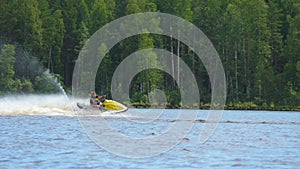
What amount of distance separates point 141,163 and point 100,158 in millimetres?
1458

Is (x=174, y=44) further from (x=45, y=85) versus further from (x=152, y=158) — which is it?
(x=152, y=158)

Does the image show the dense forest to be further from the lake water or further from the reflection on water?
the reflection on water

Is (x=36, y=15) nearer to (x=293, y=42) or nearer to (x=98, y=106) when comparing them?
(x=293, y=42)

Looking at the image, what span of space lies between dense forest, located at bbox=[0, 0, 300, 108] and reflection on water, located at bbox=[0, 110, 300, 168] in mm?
37194

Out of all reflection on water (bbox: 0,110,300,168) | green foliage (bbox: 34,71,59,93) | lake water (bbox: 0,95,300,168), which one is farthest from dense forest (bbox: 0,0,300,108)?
reflection on water (bbox: 0,110,300,168)

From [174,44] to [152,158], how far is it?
59.6 metres

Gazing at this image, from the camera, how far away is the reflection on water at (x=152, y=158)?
18.2 metres

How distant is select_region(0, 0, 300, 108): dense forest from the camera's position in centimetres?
6794

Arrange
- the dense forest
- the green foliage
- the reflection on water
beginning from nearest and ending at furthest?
1. the reflection on water
2. the green foliage
3. the dense forest

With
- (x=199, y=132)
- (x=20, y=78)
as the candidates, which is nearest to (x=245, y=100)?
(x=20, y=78)

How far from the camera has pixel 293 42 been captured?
68.2 m

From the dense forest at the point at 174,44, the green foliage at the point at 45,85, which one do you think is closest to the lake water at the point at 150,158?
the green foliage at the point at 45,85

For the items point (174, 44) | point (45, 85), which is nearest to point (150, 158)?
point (45, 85)

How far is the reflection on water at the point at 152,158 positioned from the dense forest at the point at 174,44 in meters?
37.2
